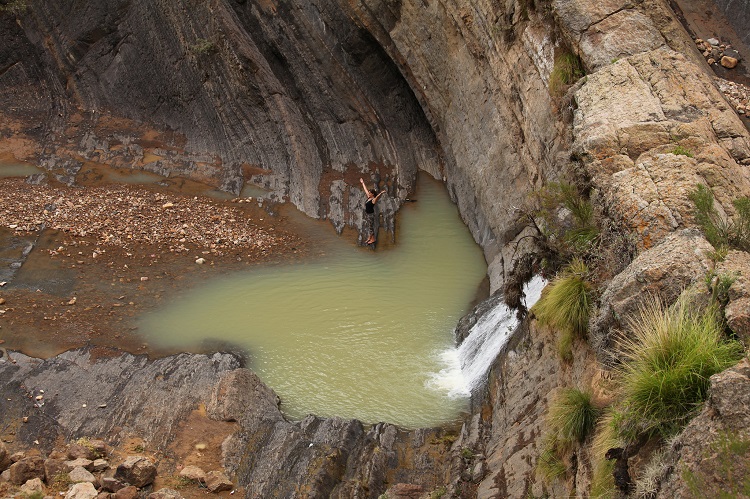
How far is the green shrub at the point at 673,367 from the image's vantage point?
453 cm

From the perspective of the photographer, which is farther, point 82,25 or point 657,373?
point 82,25

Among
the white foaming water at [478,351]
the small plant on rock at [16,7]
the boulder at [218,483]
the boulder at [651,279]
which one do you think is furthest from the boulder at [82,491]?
the small plant on rock at [16,7]

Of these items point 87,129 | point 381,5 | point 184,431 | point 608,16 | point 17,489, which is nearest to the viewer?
point 17,489

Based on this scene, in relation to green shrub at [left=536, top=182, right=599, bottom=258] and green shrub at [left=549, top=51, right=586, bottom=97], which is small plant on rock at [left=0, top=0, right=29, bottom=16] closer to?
green shrub at [left=549, top=51, right=586, bottom=97]

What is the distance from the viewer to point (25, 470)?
7922 millimetres

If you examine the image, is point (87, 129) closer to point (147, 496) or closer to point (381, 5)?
point (381, 5)

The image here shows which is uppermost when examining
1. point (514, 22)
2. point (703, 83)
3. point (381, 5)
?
point (381, 5)

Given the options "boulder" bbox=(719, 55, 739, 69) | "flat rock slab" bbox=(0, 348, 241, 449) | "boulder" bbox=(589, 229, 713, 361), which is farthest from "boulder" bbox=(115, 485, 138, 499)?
"boulder" bbox=(719, 55, 739, 69)

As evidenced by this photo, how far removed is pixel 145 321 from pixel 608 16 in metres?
9.70

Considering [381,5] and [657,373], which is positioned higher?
[381,5]

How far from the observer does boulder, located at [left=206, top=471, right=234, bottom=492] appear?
8.43 meters

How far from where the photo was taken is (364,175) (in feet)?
64.0

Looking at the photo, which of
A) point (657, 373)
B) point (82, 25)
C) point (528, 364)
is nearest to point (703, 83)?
point (528, 364)

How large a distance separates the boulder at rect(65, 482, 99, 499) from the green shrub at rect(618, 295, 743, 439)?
5.98 meters
